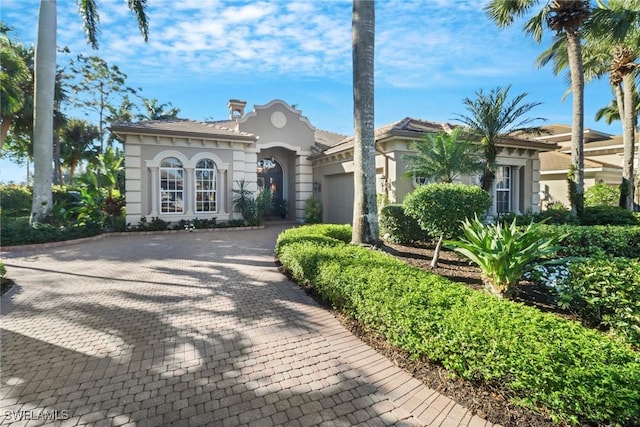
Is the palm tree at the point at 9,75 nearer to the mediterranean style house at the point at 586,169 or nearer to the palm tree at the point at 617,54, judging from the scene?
the palm tree at the point at 617,54

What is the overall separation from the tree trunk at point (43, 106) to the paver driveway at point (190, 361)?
707 centimetres

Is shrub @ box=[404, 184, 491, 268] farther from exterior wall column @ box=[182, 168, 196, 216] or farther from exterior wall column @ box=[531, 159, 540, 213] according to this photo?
exterior wall column @ box=[182, 168, 196, 216]

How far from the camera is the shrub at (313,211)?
16391 millimetres

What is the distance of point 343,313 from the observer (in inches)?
195

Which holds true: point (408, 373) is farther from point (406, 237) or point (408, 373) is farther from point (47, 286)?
point (47, 286)

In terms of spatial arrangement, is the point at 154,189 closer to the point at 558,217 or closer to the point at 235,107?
the point at 235,107

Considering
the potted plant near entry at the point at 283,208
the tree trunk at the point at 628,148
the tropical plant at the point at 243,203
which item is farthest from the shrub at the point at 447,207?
the potted plant near entry at the point at 283,208

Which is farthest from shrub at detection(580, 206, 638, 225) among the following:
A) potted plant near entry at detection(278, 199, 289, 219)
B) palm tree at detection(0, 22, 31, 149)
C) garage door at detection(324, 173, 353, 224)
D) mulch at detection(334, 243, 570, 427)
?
palm tree at detection(0, 22, 31, 149)

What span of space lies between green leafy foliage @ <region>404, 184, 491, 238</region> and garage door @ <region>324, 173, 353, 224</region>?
740 cm

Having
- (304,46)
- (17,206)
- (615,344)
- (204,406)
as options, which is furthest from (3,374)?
(17,206)

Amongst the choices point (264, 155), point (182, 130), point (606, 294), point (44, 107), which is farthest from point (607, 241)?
point (44, 107)

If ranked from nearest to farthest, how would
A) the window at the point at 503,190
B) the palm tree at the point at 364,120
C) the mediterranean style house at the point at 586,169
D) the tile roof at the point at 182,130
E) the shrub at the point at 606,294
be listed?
1. the shrub at the point at 606,294
2. the palm tree at the point at 364,120
3. the tile roof at the point at 182,130
4. the window at the point at 503,190
5. the mediterranean style house at the point at 586,169

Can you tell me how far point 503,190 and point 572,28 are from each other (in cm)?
673

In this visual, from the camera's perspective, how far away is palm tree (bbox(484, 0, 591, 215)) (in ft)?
37.1
